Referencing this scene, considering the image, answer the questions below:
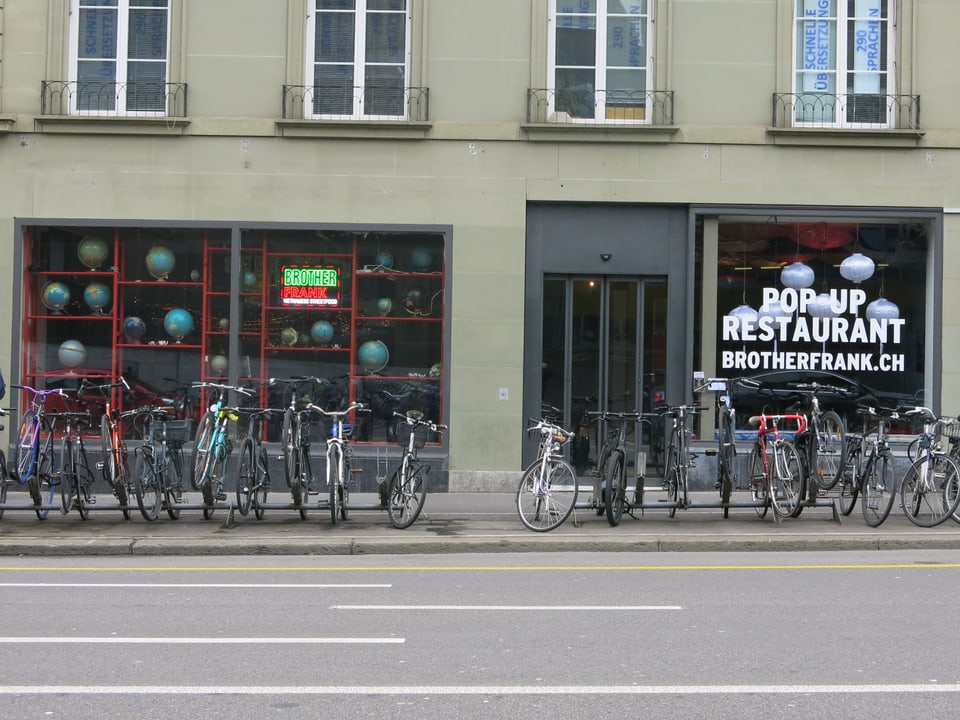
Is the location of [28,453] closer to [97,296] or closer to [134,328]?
[134,328]

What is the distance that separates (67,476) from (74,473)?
9cm

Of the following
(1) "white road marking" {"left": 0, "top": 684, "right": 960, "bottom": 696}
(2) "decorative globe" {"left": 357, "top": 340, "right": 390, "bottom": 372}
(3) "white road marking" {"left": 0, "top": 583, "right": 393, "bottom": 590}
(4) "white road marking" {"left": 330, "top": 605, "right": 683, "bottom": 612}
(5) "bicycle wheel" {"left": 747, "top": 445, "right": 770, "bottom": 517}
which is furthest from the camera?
(2) "decorative globe" {"left": 357, "top": 340, "right": 390, "bottom": 372}

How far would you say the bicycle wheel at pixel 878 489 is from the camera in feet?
40.2

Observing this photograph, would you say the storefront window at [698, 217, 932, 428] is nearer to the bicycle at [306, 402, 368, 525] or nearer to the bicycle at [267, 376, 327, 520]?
the bicycle at [306, 402, 368, 525]

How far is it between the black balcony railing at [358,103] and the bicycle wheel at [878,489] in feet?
23.8

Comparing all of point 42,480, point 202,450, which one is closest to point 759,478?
point 202,450

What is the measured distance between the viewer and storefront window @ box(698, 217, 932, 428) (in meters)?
15.5

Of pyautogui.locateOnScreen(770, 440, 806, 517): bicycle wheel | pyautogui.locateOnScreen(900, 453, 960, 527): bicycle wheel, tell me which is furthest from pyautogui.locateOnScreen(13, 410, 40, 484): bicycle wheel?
pyautogui.locateOnScreen(900, 453, 960, 527): bicycle wheel

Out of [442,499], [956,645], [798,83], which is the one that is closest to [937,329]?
[798,83]

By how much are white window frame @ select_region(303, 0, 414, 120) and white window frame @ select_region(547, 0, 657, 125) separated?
1.89 meters

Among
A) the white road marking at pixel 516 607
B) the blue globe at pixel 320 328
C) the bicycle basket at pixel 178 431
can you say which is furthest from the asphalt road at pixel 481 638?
the blue globe at pixel 320 328

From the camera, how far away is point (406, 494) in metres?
12.4

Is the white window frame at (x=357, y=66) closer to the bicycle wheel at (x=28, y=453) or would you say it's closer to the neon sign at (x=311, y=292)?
the neon sign at (x=311, y=292)

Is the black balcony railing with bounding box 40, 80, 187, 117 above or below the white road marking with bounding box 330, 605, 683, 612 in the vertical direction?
above
